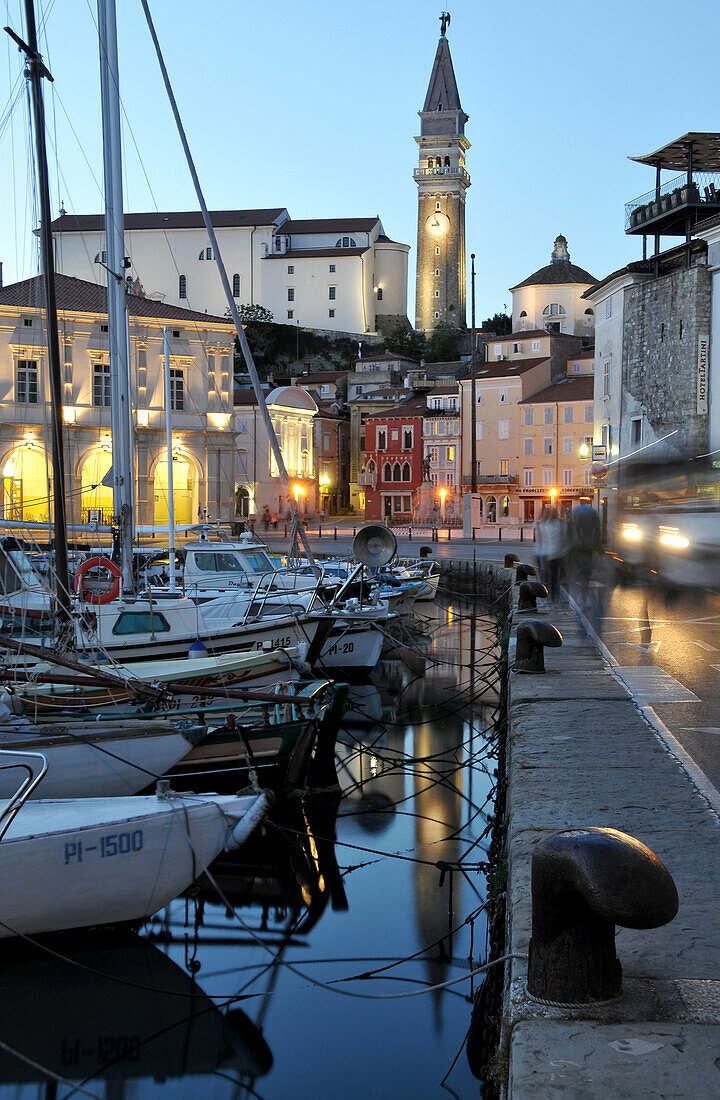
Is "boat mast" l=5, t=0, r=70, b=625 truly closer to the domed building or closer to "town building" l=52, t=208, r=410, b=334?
the domed building

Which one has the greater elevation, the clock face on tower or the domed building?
the clock face on tower

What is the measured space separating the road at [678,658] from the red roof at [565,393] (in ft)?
164

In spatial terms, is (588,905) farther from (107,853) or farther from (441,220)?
(441,220)

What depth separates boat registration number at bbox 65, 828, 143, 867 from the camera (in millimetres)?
9039

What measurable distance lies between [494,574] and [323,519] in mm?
44620

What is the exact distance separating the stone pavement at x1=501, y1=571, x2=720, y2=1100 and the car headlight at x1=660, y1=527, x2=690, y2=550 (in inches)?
473

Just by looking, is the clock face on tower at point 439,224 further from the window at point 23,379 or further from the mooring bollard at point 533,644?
the mooring bollard at point 533,644

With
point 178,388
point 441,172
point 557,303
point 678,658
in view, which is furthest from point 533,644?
point 441,172

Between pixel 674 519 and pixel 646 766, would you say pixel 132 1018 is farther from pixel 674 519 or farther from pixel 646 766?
pixel 674 519

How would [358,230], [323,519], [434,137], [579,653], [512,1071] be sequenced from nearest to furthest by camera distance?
[512,1071] < [579,653] < [323,519] < [358,230] < [434,137]

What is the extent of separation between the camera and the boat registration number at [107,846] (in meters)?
9.04

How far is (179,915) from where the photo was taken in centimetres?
1062

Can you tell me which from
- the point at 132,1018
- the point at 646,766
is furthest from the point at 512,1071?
the point at 132,1018

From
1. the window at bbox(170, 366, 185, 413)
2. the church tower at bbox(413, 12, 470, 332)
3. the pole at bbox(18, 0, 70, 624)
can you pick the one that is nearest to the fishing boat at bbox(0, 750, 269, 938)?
the pole at bbox(18, 0, 70, 624)
